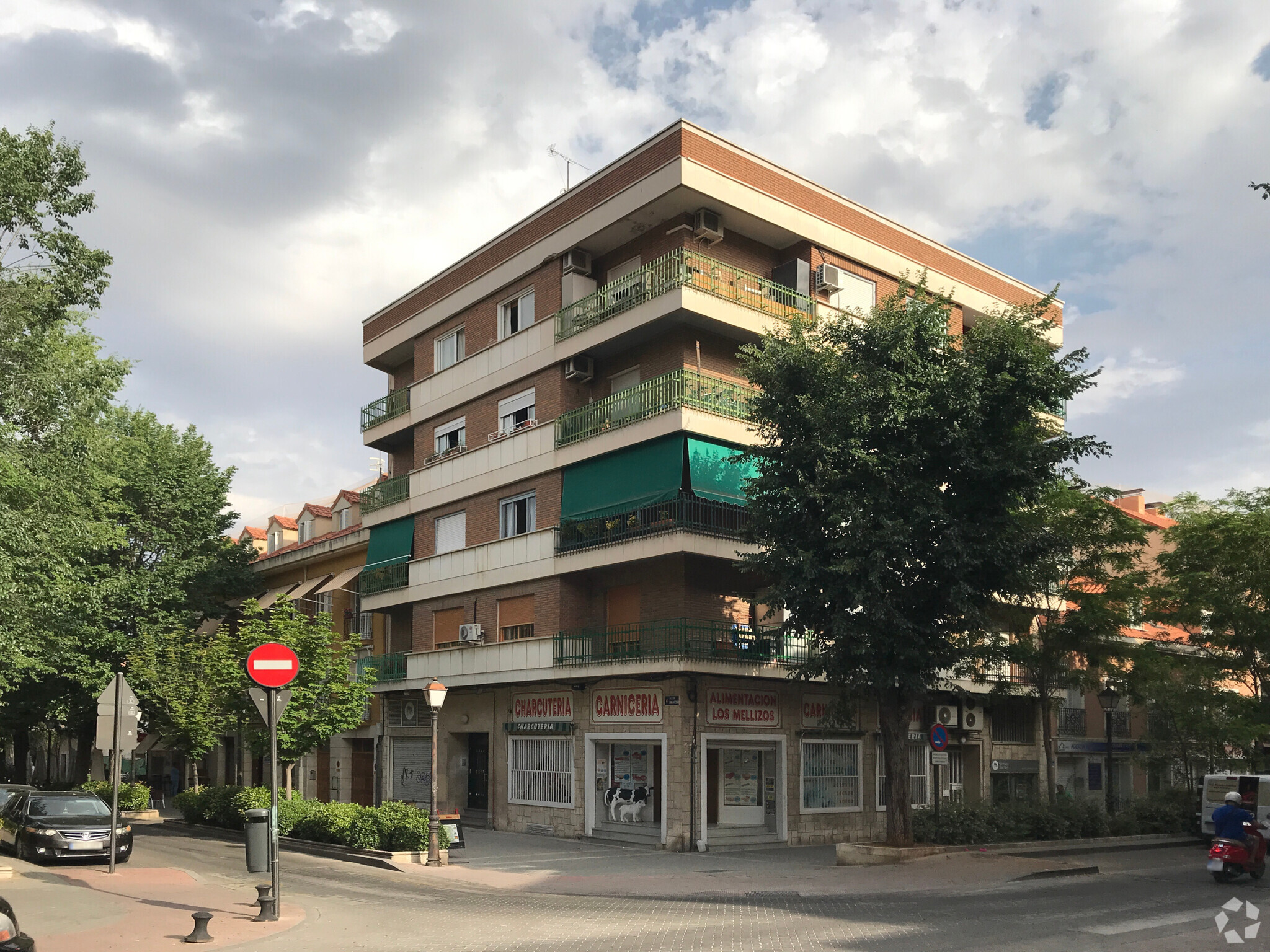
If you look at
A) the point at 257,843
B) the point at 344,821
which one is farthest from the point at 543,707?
the point at 257,843

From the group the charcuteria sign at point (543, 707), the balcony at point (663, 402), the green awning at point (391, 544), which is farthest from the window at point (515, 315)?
the charcuteria sign at point (543, 707)

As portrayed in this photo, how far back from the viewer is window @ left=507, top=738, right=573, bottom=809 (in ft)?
92.7

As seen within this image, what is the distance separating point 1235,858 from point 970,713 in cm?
1376

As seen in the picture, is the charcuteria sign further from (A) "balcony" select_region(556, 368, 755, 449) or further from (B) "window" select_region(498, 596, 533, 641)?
(A) "balcony" select_region(556, 368, 755, 449)

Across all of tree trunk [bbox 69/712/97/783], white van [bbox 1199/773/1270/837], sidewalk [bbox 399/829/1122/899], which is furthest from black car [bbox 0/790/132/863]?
white van [bbox 1199/773/1270/837]

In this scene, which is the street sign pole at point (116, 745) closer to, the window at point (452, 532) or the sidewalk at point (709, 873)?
the sidewalk at point (709, 873)

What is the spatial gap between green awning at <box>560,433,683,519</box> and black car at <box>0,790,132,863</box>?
12101 millimetres

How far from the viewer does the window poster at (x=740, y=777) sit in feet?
87.1

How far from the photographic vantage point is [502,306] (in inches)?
1271

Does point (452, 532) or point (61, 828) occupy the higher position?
point (452, 532)

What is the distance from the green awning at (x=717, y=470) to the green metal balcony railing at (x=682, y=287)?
3.50m

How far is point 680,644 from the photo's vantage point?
82.1 feet

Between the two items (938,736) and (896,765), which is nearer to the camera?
(896,765)

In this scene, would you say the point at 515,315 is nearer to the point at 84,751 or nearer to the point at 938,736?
the point at 938,736
